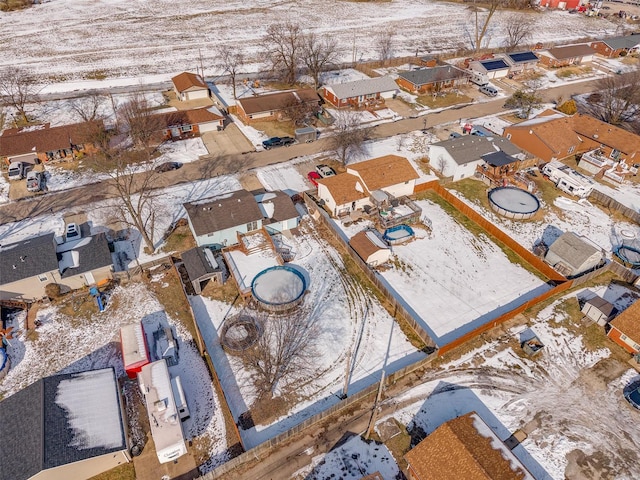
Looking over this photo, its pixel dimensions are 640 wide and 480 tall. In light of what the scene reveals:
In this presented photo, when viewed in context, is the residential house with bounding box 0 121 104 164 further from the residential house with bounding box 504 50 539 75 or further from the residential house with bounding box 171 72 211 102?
the residential house with bounding box 504 50 539 75

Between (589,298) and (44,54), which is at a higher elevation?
(44,54)

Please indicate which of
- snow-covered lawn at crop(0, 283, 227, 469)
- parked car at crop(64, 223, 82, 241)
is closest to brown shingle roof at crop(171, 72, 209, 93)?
parked car at crop(64, 223, 82, 241)

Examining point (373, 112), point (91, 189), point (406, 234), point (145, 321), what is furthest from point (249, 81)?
point (145, 321)

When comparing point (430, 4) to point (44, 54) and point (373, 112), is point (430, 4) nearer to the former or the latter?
Result: point (373, 112)

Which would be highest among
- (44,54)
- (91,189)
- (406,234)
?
(44,54)

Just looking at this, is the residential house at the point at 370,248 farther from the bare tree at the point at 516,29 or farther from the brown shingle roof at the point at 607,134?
the bare tree at the point at 516,29

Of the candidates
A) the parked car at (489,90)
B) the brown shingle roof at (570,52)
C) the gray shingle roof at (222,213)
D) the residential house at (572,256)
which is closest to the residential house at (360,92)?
the parked car at (489,90)
